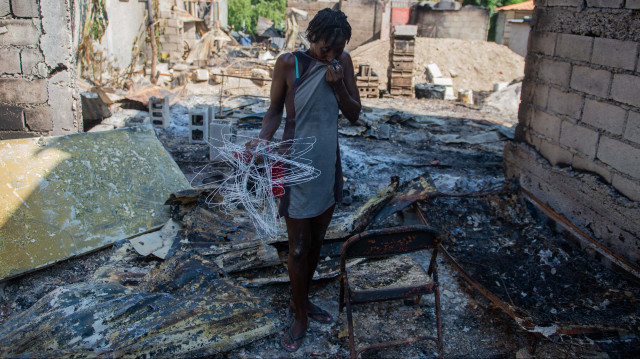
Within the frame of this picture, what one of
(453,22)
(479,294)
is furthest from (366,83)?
(453,22)

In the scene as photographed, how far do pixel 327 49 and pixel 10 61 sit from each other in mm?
4180

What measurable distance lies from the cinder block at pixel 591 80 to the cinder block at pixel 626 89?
0.08 metres

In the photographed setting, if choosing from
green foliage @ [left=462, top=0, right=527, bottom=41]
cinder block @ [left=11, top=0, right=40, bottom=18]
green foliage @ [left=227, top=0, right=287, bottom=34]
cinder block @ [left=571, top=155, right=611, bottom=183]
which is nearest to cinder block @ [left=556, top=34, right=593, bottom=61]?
cinder block @ [left=571, top=155, right=611, bottom=183]

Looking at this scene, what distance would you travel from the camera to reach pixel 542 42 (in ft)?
16.0

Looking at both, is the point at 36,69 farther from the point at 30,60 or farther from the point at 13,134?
the point at 13,134

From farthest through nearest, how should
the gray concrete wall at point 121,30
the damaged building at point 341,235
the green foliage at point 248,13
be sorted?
the green foliage at point 248,13 → the gray concrete wall at point 121,30 → the damaged building at point 341,235

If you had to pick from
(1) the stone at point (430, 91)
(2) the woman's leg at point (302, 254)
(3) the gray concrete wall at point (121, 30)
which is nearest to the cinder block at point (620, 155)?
(2) the woman's leg at point (302, 254)

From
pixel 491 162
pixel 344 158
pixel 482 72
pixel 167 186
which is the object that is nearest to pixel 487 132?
pixel 491 162

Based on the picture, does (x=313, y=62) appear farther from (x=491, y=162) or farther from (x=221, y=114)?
(x=221, y=114)

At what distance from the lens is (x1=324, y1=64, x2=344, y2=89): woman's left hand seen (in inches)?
98.2

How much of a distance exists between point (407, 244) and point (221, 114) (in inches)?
298

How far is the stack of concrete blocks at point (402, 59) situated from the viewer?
13.1m

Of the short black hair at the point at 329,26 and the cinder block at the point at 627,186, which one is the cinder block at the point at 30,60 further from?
the cinder block at the point at 627,186

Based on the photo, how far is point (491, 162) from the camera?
7535 mm
